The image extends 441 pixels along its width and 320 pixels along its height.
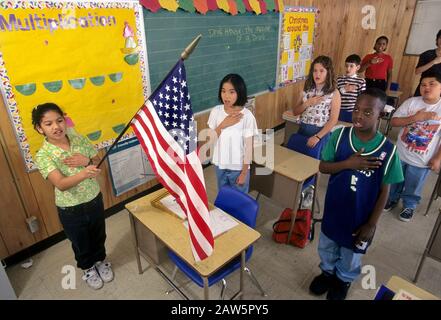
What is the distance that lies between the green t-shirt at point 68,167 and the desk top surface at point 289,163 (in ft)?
5.21

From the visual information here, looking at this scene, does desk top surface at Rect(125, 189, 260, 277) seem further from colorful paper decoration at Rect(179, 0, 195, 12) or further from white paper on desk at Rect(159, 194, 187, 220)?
colorful paper decoration at Rect(179, 0, 195, 12)

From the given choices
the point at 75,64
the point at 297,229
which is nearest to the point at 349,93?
the point at 297,229

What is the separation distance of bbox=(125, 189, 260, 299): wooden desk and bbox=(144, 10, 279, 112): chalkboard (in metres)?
1.69

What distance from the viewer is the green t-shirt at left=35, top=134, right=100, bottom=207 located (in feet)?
6.42

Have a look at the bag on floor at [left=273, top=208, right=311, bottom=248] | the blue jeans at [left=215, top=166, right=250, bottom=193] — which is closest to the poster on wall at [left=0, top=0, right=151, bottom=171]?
the blue jeans at [left=215, top=166, right=250, bottom=193]

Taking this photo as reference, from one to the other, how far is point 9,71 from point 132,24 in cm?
121

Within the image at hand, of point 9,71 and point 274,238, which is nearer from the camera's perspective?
point 9,71

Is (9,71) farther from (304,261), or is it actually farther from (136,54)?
(304,261)

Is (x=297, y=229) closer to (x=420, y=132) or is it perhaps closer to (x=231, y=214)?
(x=231, y=214)

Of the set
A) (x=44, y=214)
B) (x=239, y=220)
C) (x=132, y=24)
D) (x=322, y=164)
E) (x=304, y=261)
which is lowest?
(x=304, y=261)

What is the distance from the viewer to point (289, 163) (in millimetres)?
2896

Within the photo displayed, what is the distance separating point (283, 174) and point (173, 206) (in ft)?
3.68
